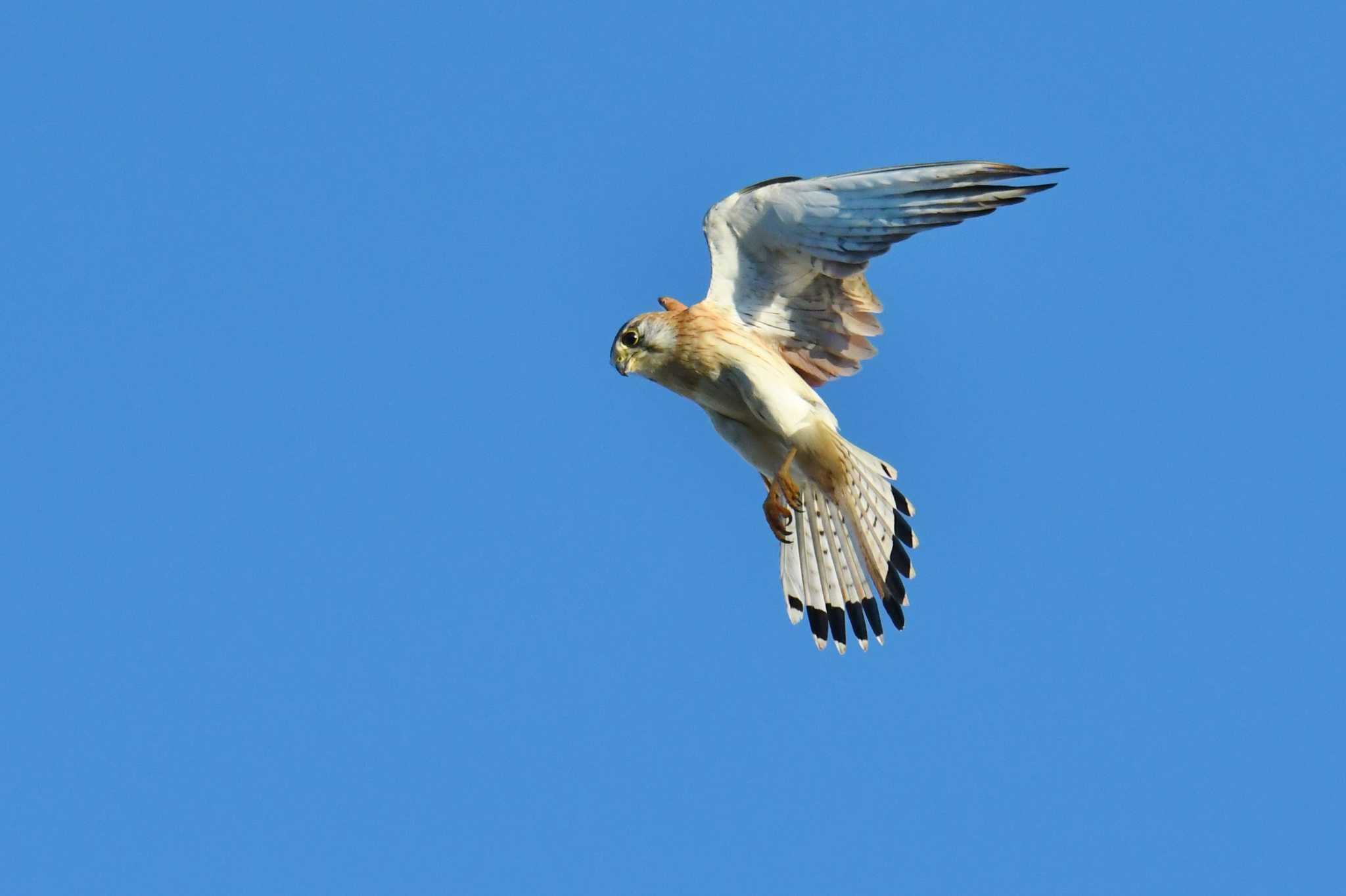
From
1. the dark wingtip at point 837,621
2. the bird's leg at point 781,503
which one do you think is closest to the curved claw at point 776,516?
the bird's leg at point 781,503

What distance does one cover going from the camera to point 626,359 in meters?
10.2

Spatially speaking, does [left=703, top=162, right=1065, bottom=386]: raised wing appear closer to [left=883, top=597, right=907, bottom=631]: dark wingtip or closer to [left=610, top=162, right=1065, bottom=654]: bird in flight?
[left=610, top=162, right=1065, bottom=654]: bird in flight

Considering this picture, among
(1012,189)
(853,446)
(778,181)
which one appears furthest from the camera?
(853,446)

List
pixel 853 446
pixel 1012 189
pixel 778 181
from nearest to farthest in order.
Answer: pixel 1012 189 < pixel 778 181 < pixel 853 446

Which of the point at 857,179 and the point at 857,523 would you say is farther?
the point at 857,523

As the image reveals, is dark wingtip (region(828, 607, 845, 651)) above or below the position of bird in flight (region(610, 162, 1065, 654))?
below

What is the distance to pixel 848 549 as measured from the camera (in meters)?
10.5

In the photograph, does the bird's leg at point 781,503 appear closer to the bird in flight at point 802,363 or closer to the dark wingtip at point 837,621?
the bird in flight at point 802,363

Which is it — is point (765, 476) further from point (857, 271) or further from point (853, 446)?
point (857, 271)

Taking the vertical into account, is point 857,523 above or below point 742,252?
below

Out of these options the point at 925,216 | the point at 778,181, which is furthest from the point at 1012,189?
the point at 778,181

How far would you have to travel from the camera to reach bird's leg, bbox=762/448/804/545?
10070 mm

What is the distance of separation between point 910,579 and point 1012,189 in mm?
2533

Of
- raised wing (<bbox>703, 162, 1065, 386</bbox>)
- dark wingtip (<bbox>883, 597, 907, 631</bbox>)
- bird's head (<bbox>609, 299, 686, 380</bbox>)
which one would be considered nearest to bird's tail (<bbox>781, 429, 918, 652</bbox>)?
dark wingtip (<bbox>883, 597, 907, 631</bbox>)
